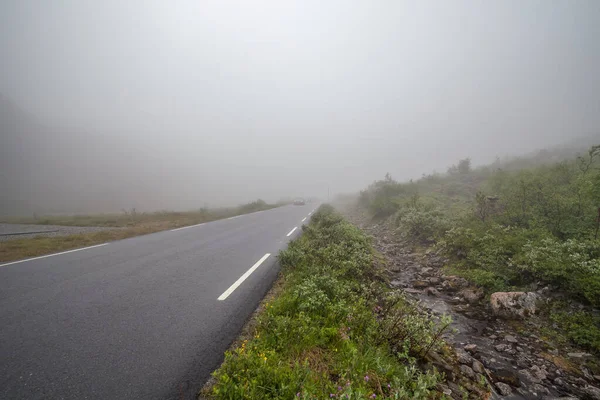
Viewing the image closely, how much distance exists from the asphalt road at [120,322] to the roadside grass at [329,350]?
51 centimetres

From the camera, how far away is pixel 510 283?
5340 mm

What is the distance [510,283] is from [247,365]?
591cm

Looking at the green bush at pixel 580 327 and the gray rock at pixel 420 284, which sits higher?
the gray rock at pixel 420 284

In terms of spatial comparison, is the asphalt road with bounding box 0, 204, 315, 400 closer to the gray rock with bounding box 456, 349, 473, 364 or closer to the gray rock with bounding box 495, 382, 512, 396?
the gray rock with bounding box 456, 349, 473, 364

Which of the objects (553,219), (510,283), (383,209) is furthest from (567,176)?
(510,283)

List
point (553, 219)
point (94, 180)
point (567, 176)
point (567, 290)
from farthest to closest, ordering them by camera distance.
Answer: point (94, 180)
point (567, 176)
point (553, 219)
point (567, 290)

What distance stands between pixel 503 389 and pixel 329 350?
2220 millimetres

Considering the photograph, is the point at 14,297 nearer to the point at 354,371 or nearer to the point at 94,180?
the point at 354,371

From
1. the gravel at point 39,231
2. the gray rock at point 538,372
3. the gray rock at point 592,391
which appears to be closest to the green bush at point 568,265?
the gray rock at point 592,391

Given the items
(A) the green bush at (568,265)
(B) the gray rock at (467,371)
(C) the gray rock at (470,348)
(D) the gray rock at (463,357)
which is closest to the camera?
(B) the gray rock at (467,371)

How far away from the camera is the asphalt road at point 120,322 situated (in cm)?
240

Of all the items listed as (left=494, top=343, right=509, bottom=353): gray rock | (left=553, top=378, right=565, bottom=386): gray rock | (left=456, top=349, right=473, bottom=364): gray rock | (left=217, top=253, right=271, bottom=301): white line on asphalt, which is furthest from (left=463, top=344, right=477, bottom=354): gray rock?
(left=217, top=253, right=271, bottom=301): white line on asphalt

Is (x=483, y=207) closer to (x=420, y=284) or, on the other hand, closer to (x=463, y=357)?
(x=420, y=284)

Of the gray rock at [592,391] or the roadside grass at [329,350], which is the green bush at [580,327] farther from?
the roadside grass at [329,350]
